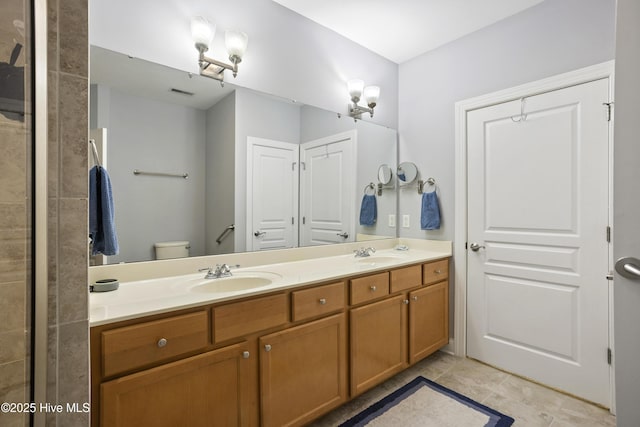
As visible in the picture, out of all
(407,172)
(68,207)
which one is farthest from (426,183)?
(68,207)

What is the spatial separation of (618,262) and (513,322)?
152 cm

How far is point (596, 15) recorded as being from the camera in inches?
72.3

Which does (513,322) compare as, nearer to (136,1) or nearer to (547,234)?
(547,234)

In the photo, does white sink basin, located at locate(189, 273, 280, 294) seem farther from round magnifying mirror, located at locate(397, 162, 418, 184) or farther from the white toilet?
round magnifying mirror, located at locate(397, 162, 418, 184)

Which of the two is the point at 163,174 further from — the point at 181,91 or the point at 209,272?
the point at 209,272

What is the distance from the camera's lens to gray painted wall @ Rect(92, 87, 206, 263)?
1.48 m

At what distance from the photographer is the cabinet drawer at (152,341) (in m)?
1.00

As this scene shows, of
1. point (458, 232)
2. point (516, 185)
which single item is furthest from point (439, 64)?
point (458, 232)

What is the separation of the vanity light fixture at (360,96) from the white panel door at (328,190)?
187 mm

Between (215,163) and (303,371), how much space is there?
1.23 meters

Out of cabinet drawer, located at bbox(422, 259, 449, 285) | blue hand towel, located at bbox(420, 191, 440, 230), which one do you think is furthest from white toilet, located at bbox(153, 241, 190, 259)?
blue hand towel, located at bbox(420, 191, 440, 230)

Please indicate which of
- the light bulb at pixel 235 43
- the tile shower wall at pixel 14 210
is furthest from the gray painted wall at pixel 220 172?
the tile shower wall at pixel 14 210

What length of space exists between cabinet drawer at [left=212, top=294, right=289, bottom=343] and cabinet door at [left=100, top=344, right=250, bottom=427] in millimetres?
67

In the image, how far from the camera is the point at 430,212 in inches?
102
